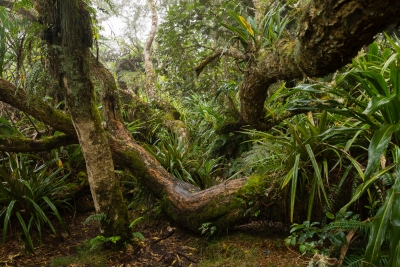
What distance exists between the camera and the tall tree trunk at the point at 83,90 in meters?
2.29

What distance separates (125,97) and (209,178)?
2941mm

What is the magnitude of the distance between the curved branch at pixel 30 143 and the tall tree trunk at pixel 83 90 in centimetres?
84

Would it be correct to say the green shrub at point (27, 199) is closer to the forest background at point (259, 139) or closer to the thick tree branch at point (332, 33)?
the forest background at point (259, 139)

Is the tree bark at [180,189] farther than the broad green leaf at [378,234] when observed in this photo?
Yes

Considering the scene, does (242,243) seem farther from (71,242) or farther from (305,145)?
(71,242)

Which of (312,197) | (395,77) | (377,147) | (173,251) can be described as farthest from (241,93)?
(173,251)

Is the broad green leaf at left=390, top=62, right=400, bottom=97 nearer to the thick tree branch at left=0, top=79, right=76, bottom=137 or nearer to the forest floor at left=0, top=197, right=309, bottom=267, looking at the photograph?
the forest floor at left=0, top=197, right=309, bottom=267

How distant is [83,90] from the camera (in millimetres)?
2439

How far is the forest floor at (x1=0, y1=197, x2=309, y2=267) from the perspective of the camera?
2.35m

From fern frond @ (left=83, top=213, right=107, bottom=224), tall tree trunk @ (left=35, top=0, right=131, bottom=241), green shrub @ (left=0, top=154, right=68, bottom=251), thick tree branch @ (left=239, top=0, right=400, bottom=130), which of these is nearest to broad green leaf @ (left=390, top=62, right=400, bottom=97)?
thick tree branch @ (left=239, top=0, right=400, bottom=130)

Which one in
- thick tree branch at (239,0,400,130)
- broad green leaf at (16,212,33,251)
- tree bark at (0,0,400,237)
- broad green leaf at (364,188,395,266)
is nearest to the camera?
thick tree branch at (239,0,400,130)

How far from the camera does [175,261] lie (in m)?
2.57

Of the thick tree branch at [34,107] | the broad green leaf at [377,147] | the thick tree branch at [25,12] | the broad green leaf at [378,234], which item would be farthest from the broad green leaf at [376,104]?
the thick tree branch at [25,12]

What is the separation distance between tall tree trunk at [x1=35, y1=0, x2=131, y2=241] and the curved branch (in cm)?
84
